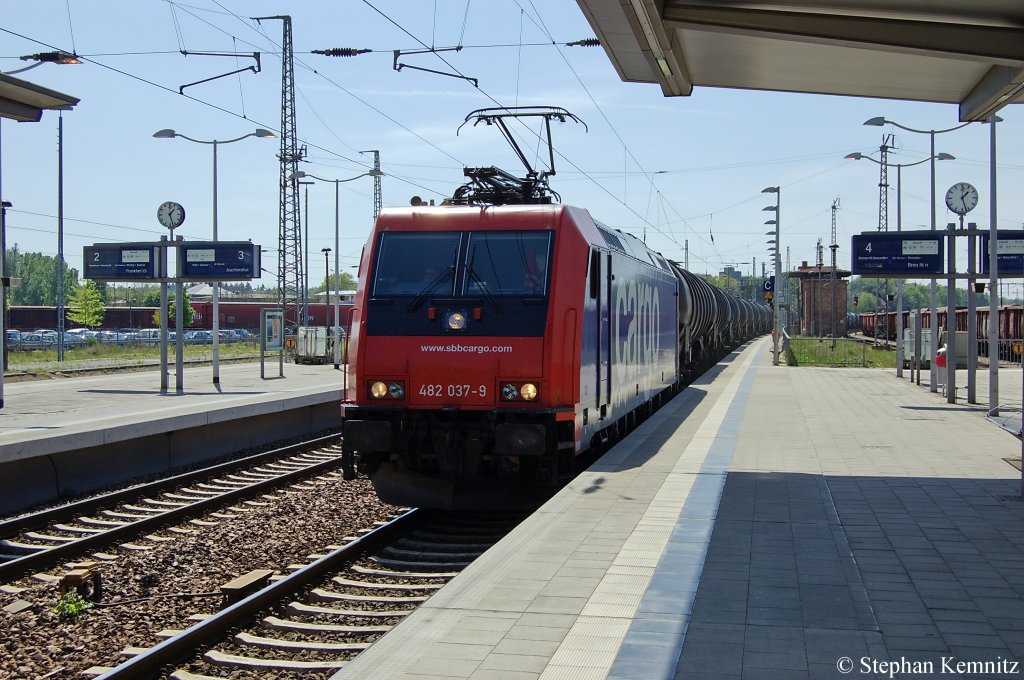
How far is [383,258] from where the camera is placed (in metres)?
10.3

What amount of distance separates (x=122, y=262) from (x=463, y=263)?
1635 centimetres

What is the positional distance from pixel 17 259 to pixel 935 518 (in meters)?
153

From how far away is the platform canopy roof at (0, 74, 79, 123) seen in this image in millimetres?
13920

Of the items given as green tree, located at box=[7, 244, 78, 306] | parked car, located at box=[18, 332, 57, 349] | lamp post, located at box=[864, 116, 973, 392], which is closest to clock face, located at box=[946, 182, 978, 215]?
lamp post, located at box=[864, 116, 973, 392]

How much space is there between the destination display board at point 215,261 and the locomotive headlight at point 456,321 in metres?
15.7

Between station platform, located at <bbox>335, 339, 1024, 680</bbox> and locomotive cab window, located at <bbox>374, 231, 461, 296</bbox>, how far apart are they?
2413 mm

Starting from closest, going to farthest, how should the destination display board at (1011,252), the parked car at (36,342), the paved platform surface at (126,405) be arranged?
the paved platform surface at (126,405)
the destination display board at (1011,252)
the parked car at (36,342)

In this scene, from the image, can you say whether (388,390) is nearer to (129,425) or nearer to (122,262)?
(129,425)

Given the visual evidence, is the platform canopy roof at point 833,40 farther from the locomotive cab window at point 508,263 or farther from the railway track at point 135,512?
the railway track at point 135,512

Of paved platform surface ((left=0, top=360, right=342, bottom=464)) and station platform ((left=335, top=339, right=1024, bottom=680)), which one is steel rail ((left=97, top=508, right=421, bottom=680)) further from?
paved platform surface ((left=0, top=360, right=342, bottom=464))

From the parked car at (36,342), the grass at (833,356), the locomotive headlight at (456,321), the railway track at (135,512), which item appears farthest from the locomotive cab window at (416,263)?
the parked car at (36,342)

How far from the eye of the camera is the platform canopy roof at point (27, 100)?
13920 millimetres

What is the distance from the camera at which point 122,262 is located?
2395 cm

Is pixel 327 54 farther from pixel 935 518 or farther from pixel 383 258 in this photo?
pixel 935 518
